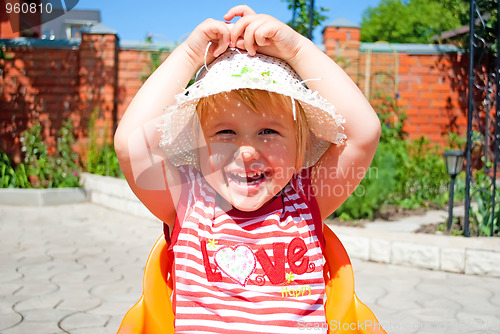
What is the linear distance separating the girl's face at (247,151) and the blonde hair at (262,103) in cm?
1

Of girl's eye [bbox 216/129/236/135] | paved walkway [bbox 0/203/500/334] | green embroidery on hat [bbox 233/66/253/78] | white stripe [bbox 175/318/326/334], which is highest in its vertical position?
green embroidery on hat [bbox 233/66/253/78]

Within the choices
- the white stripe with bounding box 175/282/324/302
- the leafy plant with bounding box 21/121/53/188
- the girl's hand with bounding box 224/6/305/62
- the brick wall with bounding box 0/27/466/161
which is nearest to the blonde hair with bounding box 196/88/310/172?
the girl's hand with bounding box 224/6/305/62

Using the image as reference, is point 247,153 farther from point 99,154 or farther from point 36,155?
point 36,155

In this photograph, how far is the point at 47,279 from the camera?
299cm

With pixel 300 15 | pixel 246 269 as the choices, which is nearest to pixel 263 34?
pixel 246 269

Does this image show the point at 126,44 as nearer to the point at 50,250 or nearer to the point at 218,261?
the point at 50,250

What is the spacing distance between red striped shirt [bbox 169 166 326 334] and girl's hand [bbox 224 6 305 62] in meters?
0.41

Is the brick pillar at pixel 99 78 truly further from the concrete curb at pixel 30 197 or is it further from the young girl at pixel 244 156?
the young girl at pixel 244 156

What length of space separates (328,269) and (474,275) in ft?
7.68

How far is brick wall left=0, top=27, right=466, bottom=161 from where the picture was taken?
6.95m

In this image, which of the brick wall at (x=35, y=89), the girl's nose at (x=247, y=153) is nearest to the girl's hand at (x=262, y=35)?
the girl's nose at (x=247, y=153)

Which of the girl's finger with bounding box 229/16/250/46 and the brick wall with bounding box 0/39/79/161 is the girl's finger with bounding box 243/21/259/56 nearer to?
the girl's finger with bounding box 229/16/250/46

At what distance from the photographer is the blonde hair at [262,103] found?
112 cm

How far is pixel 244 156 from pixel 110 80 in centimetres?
645
